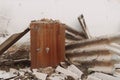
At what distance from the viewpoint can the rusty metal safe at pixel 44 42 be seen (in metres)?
2.56

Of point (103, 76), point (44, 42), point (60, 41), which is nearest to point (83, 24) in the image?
point (60, 41)

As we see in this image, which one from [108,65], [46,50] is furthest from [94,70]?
[46,50]

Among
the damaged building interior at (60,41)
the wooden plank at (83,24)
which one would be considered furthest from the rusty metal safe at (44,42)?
the wooden plank at (83,24)

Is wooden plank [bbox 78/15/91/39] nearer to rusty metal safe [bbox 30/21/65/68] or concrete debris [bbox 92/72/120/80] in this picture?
rusty metal safe [bbox 30/21/65/68]

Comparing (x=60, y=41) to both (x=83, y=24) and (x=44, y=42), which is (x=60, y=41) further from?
(x=83, y=24)

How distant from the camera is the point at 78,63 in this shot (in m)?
2.72

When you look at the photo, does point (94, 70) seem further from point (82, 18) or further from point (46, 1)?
point (46, 1)

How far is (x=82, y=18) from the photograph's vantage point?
3025mm

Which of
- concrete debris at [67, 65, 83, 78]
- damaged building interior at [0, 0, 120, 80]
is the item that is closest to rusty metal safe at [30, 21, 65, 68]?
damaged building interior at [0, 0, 120, 80]

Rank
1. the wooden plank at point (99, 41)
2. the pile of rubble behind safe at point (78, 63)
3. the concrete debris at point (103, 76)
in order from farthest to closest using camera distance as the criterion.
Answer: the wooden plank at point (99, 41)
the pile of rubble behind safe at point (78, 63)
the concrete debris at point (103, 76)

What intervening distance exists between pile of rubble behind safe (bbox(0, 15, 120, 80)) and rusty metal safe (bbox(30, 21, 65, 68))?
8 cm

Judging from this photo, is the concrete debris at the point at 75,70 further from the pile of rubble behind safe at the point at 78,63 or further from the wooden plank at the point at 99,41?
the wooden plank at the point at 99,41

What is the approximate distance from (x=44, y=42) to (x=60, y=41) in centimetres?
17

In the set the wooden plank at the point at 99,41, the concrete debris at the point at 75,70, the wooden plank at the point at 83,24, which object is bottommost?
Answer: the concrete debris at the point at 75,70
